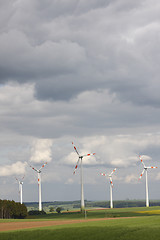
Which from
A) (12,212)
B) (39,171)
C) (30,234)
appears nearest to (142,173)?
(39,171)

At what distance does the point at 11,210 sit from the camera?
530 feet

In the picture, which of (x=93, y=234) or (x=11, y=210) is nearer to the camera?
(x=93, y=234)

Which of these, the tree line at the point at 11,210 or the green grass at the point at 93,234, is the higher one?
the green grass at the point at 93,234

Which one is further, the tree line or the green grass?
the tree line

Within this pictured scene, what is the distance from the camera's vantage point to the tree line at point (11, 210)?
158125mm

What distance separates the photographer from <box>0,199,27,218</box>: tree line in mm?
158125

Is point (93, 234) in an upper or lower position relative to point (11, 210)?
upper

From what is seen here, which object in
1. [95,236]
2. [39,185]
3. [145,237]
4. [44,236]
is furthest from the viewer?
[39,185]

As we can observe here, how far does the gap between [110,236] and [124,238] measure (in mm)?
2875

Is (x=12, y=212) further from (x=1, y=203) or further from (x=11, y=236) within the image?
(x=11, y=236)

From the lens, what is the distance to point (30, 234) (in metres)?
60.0

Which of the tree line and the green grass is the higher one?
the green grass

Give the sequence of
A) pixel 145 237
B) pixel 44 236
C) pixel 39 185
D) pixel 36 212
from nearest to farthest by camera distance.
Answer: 1. pixel 145 237
2. pixel 44 236
3. pixel 36 212
4. pixel 39 185

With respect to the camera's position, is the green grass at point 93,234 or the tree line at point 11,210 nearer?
the green grass at point 93,234
